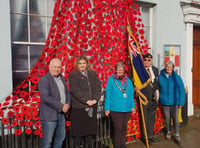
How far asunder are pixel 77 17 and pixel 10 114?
2.27 m

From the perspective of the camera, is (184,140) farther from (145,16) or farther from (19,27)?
(19,27)

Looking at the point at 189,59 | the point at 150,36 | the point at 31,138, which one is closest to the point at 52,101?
the point at 31,138

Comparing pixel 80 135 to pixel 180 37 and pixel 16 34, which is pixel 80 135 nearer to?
pixel 16 34

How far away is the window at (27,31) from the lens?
3.99m

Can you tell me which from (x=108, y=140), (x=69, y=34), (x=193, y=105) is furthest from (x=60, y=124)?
(x=193, y=105)

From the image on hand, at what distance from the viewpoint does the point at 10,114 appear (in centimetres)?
351

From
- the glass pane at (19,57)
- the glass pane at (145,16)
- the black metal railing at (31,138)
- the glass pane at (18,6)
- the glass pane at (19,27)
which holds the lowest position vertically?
the black metal railing at (31,138)

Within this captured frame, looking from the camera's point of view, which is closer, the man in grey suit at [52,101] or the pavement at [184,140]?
the man in grey suit at [52,101]

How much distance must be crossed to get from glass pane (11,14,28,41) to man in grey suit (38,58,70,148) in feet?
4.61

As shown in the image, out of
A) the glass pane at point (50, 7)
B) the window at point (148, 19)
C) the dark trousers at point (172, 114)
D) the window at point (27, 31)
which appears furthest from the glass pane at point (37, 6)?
the dark trousers at point (172, 114)

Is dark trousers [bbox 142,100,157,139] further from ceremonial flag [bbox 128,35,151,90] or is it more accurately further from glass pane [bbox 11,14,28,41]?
glass pane [bbox 11,14,28,41]

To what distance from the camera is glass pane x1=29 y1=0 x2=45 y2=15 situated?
412 cm

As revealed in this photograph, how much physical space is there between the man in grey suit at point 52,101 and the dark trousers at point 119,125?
2.99 ft

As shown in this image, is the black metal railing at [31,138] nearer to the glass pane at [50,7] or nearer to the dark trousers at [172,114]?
the dark trousers at [172,114]
